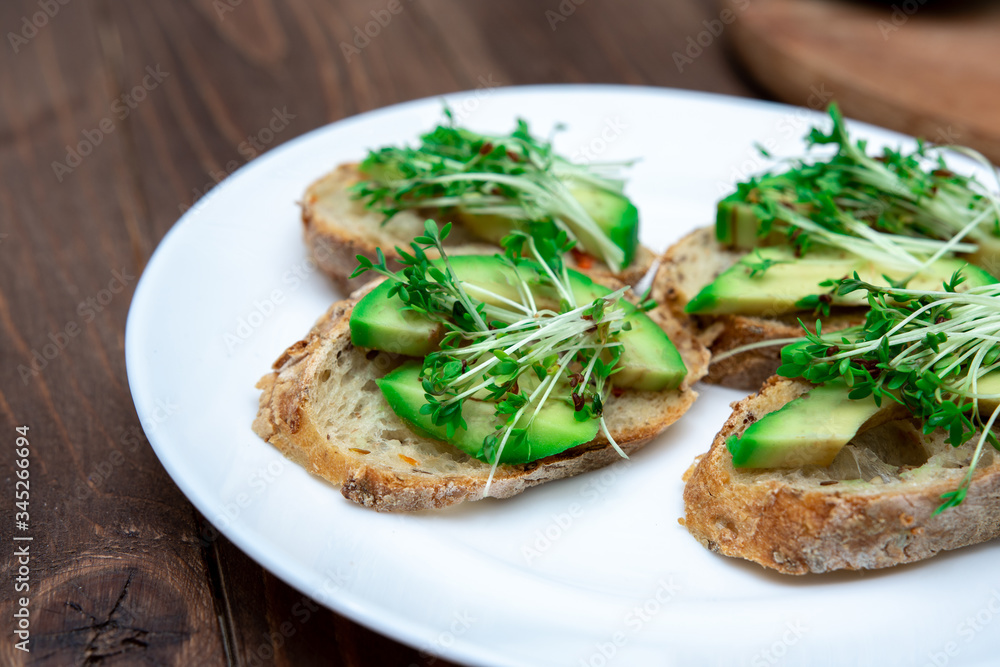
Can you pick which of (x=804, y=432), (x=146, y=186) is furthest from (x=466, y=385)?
(x=146, y=186)

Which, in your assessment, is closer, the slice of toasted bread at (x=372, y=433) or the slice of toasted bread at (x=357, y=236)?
the slice of toasted bread at (x=372, y=433)

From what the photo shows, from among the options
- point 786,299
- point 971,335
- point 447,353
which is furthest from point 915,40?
point 447,353

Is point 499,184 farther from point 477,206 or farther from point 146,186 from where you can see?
point 146,186

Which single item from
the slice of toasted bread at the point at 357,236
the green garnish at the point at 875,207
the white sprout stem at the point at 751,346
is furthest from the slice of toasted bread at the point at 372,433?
the green garnish at the point at 875,207

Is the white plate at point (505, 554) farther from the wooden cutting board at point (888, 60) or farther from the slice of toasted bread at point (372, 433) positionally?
the wooden cutting board at point (888, 60)

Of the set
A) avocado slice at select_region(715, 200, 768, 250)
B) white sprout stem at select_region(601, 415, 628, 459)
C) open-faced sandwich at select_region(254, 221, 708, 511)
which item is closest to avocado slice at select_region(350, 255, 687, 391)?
open-faced sandwich at select_region(254, 221, 708, 511)
